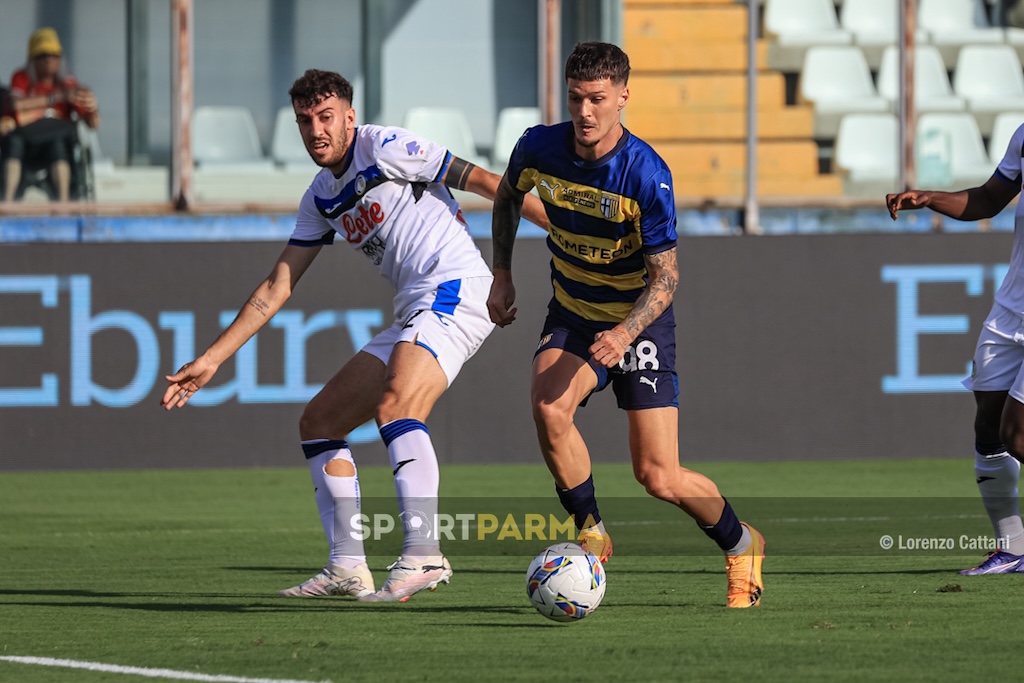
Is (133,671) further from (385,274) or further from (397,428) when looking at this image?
(385,274)

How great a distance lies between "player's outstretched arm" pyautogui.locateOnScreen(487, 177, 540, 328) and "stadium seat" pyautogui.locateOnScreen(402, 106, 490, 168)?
8103mm

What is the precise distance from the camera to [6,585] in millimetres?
7539

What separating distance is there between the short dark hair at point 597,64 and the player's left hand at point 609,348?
92cm

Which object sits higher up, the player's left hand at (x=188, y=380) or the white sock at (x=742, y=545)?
the player's left hand at (x=188, y=380)

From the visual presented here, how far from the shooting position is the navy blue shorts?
6.34 m

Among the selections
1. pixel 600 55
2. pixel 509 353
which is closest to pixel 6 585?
pixel 600 55

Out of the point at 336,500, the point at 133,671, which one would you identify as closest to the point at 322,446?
the point at 336,500

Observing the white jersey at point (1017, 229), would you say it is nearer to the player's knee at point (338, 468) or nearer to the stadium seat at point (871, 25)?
the player's knee at point (338, 468)

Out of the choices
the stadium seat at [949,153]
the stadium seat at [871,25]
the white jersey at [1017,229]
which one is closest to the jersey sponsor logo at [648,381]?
the white jersey at [1017,229]

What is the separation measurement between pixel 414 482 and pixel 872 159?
29.5 feet

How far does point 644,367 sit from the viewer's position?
636 cm

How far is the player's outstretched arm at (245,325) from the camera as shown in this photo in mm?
6613

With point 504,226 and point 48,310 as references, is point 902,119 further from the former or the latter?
point 504,226

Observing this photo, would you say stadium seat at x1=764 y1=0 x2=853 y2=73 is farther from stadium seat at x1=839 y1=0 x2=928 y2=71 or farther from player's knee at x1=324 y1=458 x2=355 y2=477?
player's knee at x1=324 y1=458 x2=355 y2=477
